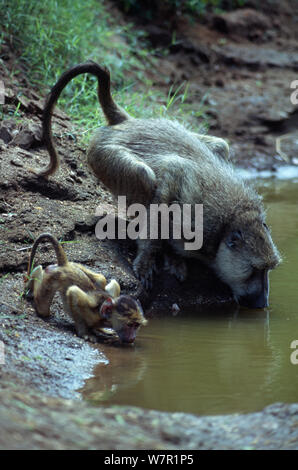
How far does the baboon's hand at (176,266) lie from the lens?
564 cm

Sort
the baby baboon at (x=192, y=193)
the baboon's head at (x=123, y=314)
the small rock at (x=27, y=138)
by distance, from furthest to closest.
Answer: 1. the small rock at (x=27, y=138)
2. the baby baboon at (x=192, y=193)
3. the baboon's head at (x=123, y=314)

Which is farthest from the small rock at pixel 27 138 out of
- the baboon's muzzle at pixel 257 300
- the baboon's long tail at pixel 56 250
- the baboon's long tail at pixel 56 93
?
the baboon's muzzle at pixel 257 300

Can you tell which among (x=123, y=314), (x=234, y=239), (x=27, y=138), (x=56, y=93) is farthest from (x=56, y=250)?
(x=27, y=138)

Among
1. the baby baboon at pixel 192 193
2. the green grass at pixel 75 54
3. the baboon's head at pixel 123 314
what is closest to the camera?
the baboon's head at pixel 123 314

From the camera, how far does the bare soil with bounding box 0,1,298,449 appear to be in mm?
3035

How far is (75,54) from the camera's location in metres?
8.70

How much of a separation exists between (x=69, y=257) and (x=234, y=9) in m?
9.81

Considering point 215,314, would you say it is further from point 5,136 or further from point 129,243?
point 5,136

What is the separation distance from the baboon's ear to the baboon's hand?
440mm

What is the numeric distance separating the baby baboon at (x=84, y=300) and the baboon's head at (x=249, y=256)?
48.9 inches

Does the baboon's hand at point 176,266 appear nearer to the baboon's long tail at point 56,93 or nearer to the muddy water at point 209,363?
the muddy water at point 209,363

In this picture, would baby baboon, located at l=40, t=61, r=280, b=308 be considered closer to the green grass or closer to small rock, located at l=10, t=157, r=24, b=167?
small rock, located at l=10, t=157, r=24, b=167
